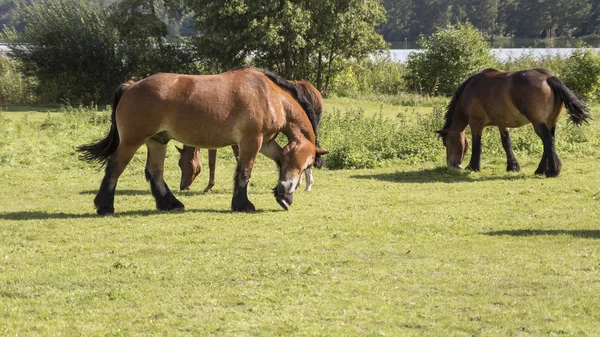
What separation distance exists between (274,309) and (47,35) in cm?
2672

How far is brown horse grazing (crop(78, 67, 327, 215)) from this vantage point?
11.2 meters

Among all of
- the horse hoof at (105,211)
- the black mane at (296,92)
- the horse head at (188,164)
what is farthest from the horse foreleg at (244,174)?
the horse head at (188,164)

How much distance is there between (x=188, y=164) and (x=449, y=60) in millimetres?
22138

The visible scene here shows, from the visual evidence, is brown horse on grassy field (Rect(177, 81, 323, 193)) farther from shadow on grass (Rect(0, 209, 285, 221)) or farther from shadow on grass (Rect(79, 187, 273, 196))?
shadow on grass (Rect(0, 209, 285, 221))

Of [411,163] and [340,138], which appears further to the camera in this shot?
[340,138]

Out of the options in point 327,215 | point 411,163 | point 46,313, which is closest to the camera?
point 46,313

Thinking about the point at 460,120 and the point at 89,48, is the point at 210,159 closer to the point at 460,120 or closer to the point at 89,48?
the point at 460,120

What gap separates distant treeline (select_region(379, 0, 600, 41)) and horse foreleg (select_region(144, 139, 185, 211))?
65.7m

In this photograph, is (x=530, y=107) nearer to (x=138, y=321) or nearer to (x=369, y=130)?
(x=369, y=130)

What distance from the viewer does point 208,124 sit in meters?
11.4

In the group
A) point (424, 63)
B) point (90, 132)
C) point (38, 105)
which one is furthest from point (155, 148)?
point (424, 63)

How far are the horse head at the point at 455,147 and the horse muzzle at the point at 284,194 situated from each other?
5433 millimetres

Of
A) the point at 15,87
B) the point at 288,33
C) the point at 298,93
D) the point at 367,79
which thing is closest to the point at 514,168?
the point at 298,93

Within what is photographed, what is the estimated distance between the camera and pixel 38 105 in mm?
29141
